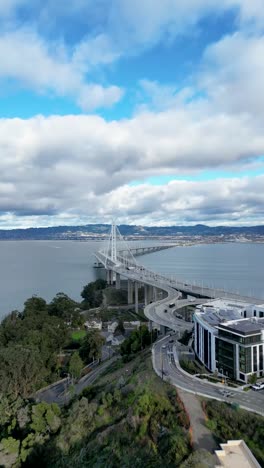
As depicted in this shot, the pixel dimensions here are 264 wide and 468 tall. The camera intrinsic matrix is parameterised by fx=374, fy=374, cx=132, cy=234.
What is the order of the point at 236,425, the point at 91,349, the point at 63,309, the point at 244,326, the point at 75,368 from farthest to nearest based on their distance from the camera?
the point at 63,309 → the point at 91,349 → the point at 75,368 → the point at 244,326 → the point at 236,425

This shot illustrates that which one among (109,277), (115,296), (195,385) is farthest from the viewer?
(109,277)

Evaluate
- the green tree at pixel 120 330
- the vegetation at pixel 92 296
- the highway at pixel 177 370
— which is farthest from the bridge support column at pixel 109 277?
the green tree at pixel 120 330

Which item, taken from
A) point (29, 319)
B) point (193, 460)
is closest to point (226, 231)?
point (29, 319)

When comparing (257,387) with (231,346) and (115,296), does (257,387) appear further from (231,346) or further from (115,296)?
(115,296)

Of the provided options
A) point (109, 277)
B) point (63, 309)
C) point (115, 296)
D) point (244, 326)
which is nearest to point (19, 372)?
point (244, 326)

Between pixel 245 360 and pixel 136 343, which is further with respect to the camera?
pixel 136 343

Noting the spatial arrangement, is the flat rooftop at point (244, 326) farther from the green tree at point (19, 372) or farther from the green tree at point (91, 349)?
the green tree at point (19, 372)

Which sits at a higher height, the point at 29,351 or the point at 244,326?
the point at 244,326
